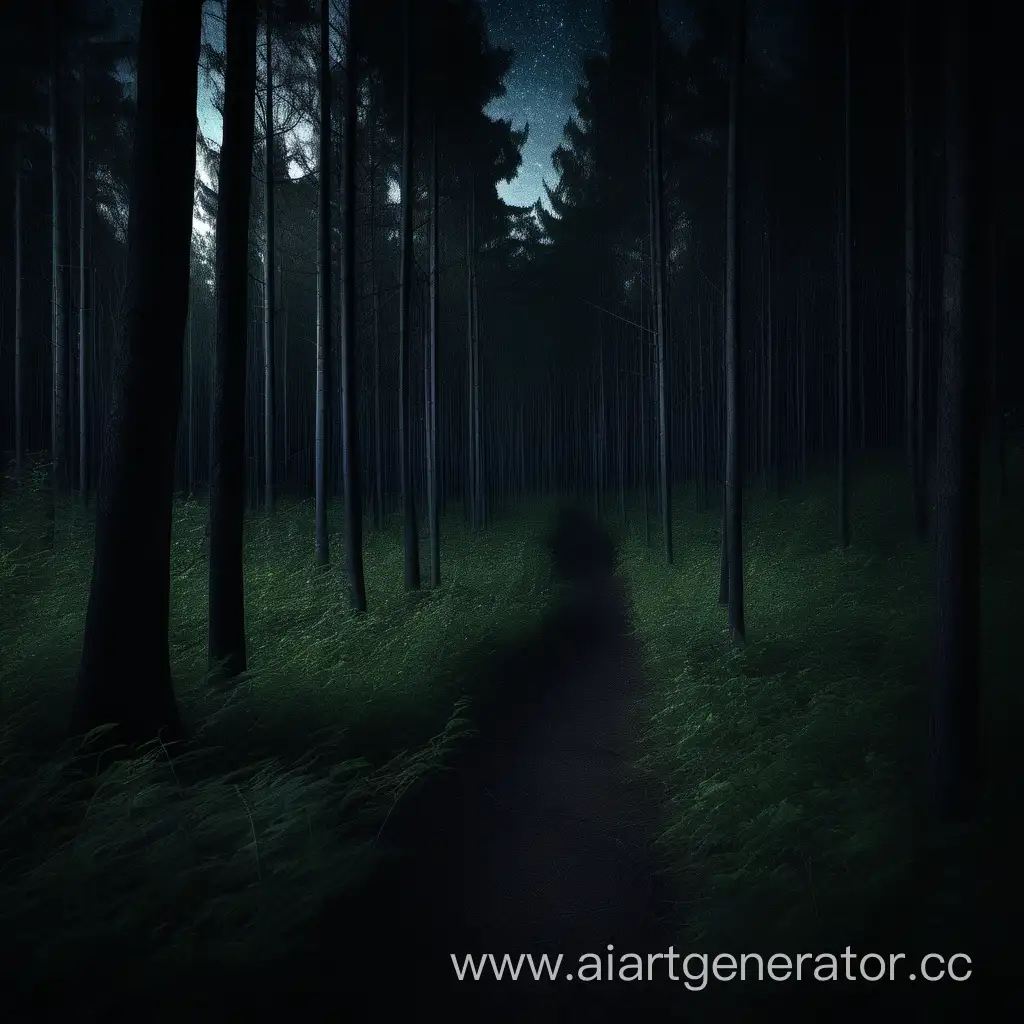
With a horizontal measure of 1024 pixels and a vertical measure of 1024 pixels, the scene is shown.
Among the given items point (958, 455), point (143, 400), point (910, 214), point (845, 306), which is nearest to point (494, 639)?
point (143, 400)

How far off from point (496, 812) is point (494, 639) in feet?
14.7

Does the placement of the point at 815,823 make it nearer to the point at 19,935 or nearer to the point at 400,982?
the point at 400,982

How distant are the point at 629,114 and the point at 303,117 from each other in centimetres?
754

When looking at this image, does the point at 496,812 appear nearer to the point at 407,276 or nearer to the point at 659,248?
the point at 407,276

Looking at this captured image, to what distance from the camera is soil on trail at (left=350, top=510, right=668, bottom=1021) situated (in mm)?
3135

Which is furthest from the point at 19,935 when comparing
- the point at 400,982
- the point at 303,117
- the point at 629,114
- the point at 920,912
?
the point at 629,114

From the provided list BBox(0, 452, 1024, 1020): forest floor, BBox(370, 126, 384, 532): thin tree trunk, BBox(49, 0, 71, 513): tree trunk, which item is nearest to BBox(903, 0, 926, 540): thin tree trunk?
BBox(0, 452, 1024, 1020): forest floor

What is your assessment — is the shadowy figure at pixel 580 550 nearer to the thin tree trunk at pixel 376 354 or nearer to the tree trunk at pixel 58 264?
the thin tree trunk at pixel 376 354

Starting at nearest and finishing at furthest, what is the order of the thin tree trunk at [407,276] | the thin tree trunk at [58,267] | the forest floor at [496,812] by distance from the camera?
the forest floor at [496,812]
the thin tree trunk at [407,276]
the thin tree trunk at [58,267]

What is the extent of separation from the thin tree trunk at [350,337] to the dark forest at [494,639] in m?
0.07

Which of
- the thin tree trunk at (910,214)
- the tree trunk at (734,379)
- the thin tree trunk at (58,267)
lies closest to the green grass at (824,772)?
the tree trunk at (734,379)

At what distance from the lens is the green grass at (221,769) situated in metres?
3.04

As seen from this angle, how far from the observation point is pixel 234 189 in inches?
256

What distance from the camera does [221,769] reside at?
15.8 ft
